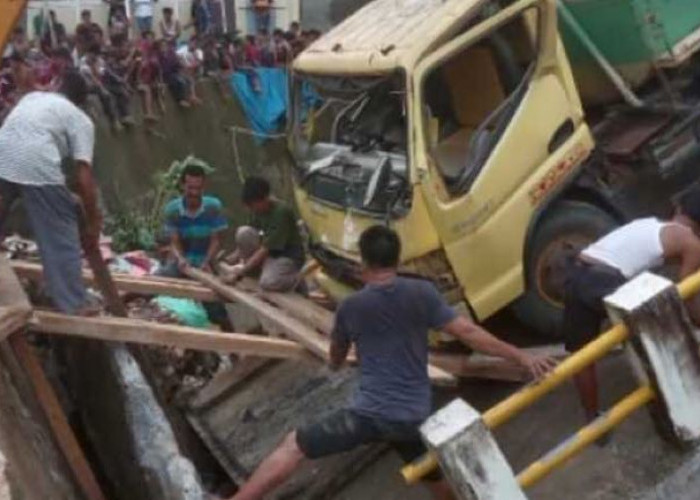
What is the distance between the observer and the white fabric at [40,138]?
6.46 metres

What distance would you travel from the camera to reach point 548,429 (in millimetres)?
7066

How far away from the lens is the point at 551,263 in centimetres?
756

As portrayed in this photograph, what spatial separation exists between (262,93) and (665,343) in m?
14.3

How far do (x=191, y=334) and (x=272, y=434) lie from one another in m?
1.42

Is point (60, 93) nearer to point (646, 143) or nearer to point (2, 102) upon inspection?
point (646, 143)

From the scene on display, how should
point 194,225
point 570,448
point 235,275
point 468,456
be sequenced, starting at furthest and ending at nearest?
point 194,225, point 235,275, point 570,448, point 468,456

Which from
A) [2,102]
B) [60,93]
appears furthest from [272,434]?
[2,102]

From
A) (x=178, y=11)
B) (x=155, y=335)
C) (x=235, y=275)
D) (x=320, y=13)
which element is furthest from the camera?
(x=320, y=13)

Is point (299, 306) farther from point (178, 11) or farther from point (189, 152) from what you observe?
point (178, 11)

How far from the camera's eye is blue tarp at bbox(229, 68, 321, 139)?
1930 centimetres

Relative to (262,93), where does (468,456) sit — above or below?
above

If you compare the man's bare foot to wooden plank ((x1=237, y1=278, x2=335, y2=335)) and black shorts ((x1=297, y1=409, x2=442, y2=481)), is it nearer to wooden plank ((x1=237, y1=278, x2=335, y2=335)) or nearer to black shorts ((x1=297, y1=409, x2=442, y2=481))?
wooden plank ((x1=237, y1=278, x2=335, y2=335))

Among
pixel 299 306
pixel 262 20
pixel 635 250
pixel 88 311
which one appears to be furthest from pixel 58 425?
pixel 262 20

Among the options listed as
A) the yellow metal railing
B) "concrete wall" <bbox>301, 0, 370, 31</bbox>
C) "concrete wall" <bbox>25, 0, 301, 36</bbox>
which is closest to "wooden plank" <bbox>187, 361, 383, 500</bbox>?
the yellow metal railing
